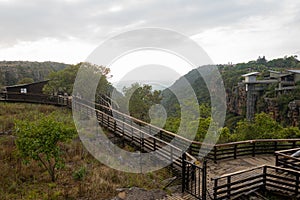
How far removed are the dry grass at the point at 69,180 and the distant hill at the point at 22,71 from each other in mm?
51553

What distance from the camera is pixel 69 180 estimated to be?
8.53m

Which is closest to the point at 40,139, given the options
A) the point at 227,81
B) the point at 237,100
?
the point at 237,100

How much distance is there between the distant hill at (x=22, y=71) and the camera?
202ft

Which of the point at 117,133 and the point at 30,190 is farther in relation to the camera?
the point at 117,133

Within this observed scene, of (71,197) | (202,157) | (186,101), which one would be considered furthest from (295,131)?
(71,197)

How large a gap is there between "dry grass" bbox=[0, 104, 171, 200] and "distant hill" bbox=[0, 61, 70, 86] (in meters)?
51.6

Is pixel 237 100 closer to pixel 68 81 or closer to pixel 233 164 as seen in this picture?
pixel 68 81

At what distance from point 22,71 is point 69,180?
7008cm

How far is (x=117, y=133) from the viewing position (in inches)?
496

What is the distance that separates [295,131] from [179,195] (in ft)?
50.9

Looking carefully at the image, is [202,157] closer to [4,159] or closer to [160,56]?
[160,56]

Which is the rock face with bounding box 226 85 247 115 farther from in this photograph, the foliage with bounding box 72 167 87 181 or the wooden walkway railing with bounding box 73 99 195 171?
the foliage with bounding box 72 167 87 181

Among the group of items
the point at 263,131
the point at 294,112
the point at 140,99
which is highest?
the point at 140,99

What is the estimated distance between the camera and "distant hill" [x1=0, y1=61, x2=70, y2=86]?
6152 cm
